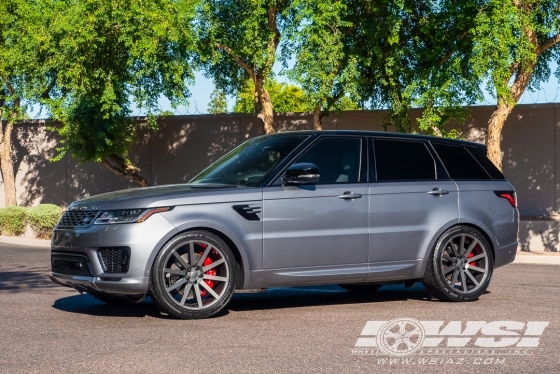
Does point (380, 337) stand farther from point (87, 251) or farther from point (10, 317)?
point (10, 317)

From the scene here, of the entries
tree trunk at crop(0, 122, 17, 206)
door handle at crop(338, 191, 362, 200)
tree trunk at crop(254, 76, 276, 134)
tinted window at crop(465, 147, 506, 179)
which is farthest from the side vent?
tree trunk at crop(0, 122, 17, 206)

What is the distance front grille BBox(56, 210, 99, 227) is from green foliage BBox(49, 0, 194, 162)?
42.3ft

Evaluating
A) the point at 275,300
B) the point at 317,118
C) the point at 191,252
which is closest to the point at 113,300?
the point at 191,252

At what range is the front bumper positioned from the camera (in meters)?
8.88

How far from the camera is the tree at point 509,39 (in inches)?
773

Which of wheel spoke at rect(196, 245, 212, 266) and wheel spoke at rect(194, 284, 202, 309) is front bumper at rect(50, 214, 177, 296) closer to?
wheel spoke at rect(196, 245, 212, 266)

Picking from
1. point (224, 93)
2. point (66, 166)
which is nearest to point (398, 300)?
point (224, 93)

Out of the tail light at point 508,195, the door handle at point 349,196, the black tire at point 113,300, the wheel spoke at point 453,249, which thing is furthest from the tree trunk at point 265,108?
the door handle at point 349,196

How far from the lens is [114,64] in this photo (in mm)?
24906

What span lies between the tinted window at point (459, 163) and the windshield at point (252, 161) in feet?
5.75

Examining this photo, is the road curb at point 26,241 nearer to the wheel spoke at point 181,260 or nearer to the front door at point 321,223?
the front door at point 321,223

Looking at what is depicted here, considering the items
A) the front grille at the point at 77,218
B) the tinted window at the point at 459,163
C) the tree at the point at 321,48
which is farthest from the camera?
the tree at the point at 321,48

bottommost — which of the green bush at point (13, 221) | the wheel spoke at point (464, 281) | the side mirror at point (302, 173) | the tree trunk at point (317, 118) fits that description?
the green bush at point (13, 221)

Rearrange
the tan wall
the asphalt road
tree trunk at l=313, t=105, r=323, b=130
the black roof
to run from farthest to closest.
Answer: tree trunk at l=313, t=105, r=323, b=130
the tan wall
the black roof
the asphalt road
